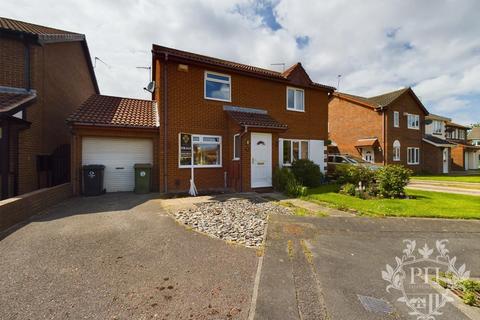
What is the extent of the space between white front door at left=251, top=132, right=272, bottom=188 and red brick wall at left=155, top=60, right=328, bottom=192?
0.32 m

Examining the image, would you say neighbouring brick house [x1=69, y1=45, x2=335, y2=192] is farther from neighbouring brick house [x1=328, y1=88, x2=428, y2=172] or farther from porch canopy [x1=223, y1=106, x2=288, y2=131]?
neighbouring brick house [x1=328, y1=88, x2=428, y2=172]

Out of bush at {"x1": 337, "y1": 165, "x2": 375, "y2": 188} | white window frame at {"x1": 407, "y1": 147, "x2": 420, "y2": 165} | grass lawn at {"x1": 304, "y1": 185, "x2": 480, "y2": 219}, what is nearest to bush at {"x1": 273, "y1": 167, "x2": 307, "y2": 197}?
grass lawn at {"x1": 304, "y1": 185, "x2": 480, "y2": 219}

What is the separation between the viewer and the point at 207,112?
11.0 meters

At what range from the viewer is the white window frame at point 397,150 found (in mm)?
22406

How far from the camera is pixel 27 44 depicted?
31.1 feet

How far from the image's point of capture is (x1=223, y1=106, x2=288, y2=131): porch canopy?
10212 millimetres

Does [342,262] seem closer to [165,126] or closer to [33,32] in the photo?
[165,126]

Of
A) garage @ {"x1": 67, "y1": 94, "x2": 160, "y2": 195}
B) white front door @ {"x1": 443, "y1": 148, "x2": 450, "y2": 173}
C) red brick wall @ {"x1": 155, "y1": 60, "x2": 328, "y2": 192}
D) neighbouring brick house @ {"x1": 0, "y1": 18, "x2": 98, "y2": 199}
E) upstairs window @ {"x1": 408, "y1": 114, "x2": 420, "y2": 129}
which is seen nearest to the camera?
neighbouring brick house @ {"x1": 0, "y1": 18, "x2": 98, "y2": 199}

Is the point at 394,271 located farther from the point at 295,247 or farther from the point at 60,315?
the point at 60,315

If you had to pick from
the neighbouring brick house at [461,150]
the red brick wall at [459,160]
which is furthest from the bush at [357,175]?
the red brick wall at [459,160]

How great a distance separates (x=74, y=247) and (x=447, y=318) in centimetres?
571

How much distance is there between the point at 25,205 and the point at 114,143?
15.7 feet

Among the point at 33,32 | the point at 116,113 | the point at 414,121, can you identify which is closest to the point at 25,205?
the point at 116,113

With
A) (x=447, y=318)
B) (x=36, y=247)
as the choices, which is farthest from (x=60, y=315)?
(x=447, y=318)
